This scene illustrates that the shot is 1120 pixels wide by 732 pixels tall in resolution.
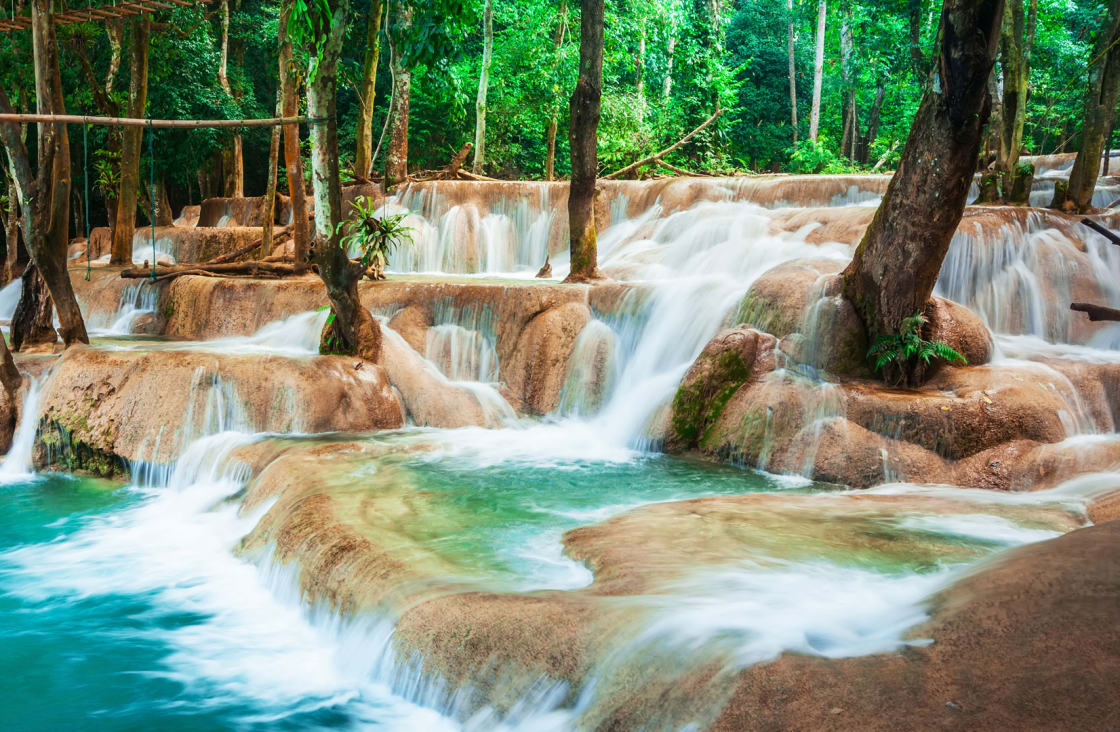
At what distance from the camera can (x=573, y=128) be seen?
11.9m

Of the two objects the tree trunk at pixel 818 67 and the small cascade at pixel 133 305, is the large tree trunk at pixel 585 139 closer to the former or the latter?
the small cascade at pixel 133 305

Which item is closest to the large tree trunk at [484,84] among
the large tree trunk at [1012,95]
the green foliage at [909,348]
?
the large tree trunk at [1012,95]

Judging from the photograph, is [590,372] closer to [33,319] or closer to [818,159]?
[33,319]

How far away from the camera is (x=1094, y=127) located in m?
11.6

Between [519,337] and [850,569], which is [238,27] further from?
[850,569]

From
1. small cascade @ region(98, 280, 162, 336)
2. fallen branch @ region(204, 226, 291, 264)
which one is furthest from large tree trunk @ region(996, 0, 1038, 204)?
small cascade @ region(98, 280, 162, 336)

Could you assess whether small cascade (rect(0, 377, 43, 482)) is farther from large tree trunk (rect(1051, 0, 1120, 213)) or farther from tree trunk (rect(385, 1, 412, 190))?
large tree trunk (rect(1051, 0, 1120, 213))

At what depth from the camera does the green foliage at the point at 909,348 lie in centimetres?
830

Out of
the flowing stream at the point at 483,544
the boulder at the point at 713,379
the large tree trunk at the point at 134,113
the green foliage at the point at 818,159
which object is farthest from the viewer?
the green foliage at the point at 818,159

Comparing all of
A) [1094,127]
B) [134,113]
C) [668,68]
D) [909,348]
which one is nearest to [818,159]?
[668,68]

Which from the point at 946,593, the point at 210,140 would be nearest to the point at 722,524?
the point at 946,593

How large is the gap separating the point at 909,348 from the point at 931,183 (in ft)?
4.95

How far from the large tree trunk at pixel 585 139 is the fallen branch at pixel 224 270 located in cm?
436

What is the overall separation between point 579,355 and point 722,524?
4983 mm
